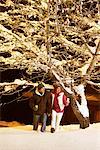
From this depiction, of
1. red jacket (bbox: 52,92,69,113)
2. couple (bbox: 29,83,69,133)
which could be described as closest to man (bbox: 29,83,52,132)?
couple (bbox: 29,83,69,133)

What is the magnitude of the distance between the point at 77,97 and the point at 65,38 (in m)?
1.56

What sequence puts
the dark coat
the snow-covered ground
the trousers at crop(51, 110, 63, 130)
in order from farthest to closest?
1. the trousers at crop(51, 110, 63, 130)
2. the dark coat
3. the snow-covered ground

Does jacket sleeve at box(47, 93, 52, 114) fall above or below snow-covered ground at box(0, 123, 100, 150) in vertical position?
above

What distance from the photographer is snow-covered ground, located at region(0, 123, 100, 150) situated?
7.65 m

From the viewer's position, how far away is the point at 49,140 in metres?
8.17

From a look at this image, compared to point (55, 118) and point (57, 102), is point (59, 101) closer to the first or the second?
point (57, 102)

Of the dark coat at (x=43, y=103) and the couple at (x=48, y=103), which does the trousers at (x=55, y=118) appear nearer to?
the couple at (x=48, y=103)

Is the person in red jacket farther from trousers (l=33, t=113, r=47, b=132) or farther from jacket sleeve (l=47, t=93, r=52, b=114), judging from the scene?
trousers (l=33, t=113, r=47, b=132)

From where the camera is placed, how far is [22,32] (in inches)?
354

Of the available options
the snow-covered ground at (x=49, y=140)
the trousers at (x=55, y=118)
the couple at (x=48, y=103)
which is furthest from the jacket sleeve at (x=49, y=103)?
the snow-covered ground at (x=49, y=140)

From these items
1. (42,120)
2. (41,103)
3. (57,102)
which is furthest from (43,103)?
(42,120)

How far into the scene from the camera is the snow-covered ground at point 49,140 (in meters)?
7.65

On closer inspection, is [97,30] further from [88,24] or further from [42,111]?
[42,111]

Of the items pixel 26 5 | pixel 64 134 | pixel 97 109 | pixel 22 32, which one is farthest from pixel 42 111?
pixel 97 109
